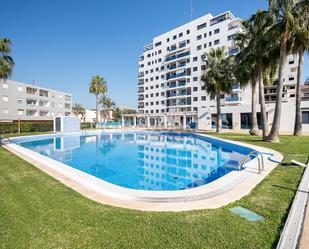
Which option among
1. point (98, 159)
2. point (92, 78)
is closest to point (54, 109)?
point (92, 78)

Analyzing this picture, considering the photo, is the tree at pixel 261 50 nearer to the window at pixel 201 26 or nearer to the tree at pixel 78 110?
the window at pixel 201 26

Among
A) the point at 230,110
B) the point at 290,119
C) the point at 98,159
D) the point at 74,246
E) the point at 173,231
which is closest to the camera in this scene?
the point at 74,246

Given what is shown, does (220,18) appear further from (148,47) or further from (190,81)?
(148,47)

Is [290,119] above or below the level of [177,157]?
above

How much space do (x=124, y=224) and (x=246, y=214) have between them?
271 centimetres

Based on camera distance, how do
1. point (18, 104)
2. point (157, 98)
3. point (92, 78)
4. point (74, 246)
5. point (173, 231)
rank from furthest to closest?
point (157, 98)
point (92, 78)
point (18, 104)
point (173, 231)
point (74, 246)

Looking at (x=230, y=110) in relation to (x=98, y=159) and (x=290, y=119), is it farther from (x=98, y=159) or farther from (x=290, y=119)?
(x=98, y=159)

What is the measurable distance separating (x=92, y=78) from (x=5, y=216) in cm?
4530

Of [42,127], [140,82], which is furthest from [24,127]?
[140,82]

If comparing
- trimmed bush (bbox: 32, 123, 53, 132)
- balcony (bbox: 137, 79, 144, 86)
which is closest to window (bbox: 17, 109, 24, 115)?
trimmed bush (bbox: 32, 123, 53, 132)

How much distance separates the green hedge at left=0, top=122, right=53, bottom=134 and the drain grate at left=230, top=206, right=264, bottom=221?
34.1 m

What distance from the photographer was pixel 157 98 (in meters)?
59.0

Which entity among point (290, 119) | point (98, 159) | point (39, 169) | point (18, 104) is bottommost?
point (98, 159)

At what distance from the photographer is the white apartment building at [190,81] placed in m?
36.2
